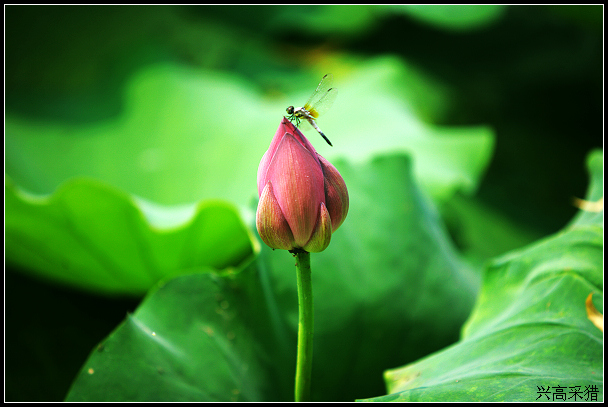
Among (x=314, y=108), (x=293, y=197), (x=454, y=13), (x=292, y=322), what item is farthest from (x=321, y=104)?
(x=454, y=13)

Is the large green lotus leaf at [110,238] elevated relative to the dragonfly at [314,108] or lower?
elevated

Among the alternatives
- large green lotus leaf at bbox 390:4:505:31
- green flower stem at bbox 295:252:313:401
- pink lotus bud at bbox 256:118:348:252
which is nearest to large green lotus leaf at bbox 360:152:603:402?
green flower stem at bbox 295:252:313:401

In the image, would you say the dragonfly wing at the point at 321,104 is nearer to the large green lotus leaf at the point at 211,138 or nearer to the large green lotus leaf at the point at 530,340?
the large green lotus leaf at the point at 530,340

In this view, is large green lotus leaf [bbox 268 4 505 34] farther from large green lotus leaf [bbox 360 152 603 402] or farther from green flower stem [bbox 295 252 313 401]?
green flower stem [bbox 295 252 313 401]

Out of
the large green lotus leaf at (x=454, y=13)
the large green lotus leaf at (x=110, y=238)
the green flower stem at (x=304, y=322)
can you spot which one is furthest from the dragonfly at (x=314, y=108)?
the large green lotus leaf at (x=454, y=13)

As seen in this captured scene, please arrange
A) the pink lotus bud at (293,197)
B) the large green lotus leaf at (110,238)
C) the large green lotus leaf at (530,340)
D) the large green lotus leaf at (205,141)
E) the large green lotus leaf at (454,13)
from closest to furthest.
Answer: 1. the pink lotus bud at (293,197)
2. the large green lotus leaf at (530,340)
3. the large green lotus leaf at (110,238)
4. the large green lotus leaf at (205,141)
5. the large green lotus leaf at (454,13)

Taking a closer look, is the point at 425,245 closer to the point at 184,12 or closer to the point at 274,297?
the point at 274,297

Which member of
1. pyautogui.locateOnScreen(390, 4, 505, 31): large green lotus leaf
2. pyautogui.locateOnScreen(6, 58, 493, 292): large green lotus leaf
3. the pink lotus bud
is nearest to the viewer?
the pink lotus bud
